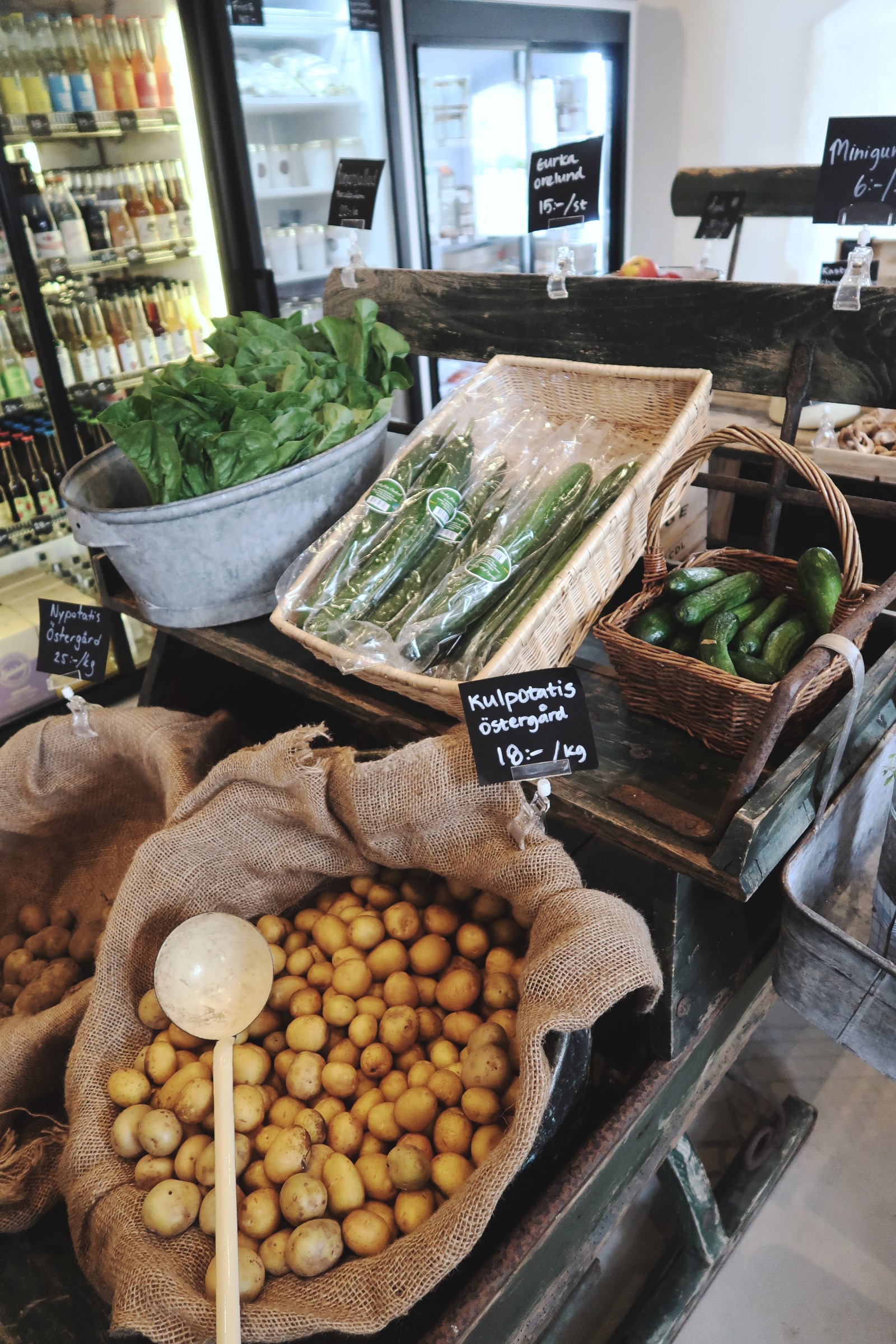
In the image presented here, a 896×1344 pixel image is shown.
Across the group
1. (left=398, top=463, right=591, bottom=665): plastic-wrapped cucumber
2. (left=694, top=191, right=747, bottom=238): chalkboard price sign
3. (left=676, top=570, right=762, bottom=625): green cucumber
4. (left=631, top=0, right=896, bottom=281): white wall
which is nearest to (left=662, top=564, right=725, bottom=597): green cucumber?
(left=676, top=570, right=762, bottom=625): green cucumber

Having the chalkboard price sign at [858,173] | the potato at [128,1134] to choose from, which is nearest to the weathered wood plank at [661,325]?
the chalkboard price sign at [858,173]

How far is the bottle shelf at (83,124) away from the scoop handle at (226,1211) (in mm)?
2987

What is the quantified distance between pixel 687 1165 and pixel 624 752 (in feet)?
2.30

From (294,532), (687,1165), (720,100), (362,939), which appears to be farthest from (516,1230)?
(720,100)

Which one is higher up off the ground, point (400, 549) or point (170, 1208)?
point (400, 549)

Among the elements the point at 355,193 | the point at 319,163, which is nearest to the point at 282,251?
the point at 319,163

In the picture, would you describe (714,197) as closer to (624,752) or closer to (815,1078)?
(624,752)

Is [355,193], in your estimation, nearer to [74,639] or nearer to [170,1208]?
[74,639]

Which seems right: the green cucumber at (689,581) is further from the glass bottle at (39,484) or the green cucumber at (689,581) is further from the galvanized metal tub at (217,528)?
the glass bottle at (39,484)

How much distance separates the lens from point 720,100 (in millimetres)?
4691

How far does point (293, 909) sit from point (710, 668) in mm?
720

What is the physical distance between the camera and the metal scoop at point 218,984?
3.19 feet

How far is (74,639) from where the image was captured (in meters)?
1.51

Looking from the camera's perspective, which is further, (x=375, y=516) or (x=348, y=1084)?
(x=375, y=516)
